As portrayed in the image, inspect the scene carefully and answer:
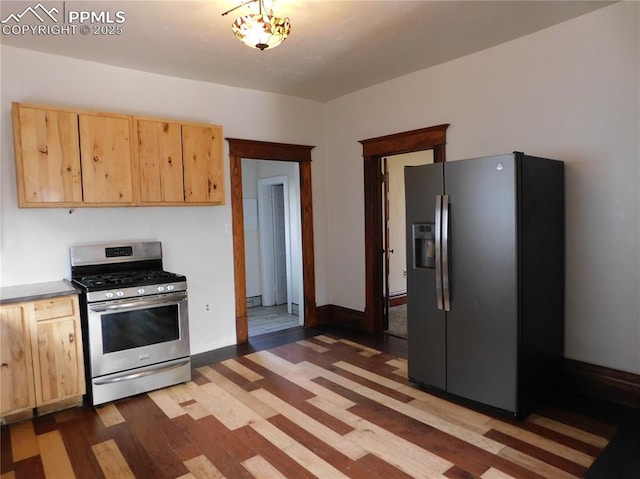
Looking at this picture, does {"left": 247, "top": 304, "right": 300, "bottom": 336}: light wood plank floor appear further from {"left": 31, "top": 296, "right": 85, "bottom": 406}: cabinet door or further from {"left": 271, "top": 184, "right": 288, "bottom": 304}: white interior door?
{"left": 31, "top": 296, "right": 85, "bottom": 406}: cabinet door

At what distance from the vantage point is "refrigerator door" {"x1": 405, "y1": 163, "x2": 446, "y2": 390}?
3219mm

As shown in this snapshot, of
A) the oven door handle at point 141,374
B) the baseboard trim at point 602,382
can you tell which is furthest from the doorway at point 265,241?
the baseboard trim at point 602,382

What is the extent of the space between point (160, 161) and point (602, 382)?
155 inches

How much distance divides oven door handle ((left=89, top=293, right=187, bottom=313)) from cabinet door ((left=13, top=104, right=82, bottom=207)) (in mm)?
861

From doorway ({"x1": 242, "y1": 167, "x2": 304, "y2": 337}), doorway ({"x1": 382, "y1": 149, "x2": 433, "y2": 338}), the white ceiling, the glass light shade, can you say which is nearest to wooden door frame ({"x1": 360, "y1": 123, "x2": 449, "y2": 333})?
the white ceiling

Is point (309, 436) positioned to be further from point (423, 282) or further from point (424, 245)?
point (424, 245)

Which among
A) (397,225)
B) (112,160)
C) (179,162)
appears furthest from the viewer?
(397,225)

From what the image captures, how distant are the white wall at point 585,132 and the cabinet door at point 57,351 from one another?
352 cm

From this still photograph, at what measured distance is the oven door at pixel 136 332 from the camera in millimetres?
3221

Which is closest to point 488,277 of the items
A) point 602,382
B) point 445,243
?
point 445,243

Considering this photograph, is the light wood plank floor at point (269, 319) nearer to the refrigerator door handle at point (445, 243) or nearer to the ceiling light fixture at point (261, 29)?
the refrigerator door handle at point (445, 243)

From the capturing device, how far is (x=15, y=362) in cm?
294

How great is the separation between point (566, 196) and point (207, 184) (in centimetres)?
305

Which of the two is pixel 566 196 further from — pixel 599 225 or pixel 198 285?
pixel 198 285
